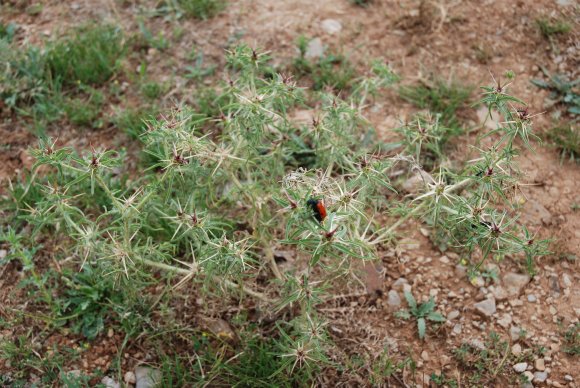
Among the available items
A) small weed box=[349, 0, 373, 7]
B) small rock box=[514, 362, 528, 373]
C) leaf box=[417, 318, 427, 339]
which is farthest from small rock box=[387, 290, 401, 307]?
small weed box=[349, 0, 373, 7]

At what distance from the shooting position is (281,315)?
3477mm

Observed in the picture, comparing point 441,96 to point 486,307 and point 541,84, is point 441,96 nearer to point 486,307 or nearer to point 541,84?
point 541,84

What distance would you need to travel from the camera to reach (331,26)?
489 centimetres

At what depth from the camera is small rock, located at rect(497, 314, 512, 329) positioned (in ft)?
11.3

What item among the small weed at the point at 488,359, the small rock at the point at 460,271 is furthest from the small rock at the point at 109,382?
the small rock at the point at 460,271

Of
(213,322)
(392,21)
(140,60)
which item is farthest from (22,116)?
(392,21)

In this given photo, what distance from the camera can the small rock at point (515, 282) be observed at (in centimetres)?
357

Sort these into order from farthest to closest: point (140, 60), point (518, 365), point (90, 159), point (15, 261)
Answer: point (140, 60) → point (15, 261) → point (518, 365) → point (90, 159)

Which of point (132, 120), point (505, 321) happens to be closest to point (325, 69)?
point (132, 120)

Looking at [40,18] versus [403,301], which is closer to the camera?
[403,301]

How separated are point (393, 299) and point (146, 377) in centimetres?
139

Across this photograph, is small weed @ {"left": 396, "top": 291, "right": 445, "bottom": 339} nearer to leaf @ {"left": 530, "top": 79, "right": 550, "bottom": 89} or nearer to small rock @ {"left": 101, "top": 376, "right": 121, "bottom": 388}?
small rock @ {"left": 101, "top": 376, "right": 121, "bottom": 388}

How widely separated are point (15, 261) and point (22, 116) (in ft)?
3.84

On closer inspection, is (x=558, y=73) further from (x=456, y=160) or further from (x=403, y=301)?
(x=403, y=301)
